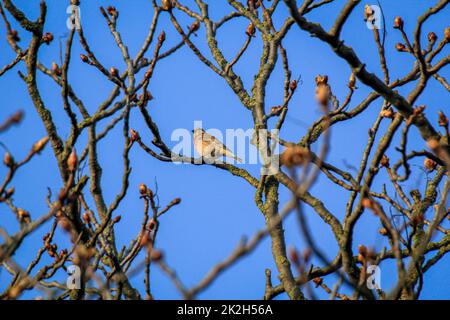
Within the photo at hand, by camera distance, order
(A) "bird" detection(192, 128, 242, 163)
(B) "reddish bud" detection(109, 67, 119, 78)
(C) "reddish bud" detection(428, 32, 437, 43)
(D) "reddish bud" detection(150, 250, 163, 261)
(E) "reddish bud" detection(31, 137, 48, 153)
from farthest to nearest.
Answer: (A) "bird" detection(192, 128, 242, 163) → (C) "reddish bud" detection(428, 32, 437, 43) → (B) "reddish bud" detection(109, 67, 119, 78) → (E) "reddish bud" detection(31, 137, 48, 153) → (D) "reddish bud" detection(150, 250, 163, 261)

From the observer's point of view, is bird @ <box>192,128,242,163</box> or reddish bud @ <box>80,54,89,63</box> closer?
reddish bud @ <box>80,54,89,63</box>

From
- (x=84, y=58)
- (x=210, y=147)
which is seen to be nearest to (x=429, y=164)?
(x=84, y=58)

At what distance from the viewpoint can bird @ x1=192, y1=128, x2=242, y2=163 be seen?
10961mm

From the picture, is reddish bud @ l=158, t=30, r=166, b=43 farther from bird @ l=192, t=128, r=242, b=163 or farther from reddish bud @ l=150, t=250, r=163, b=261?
bird @ l=192, t=128, r=242, b=163

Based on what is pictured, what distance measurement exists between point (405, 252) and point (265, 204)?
148 centimetres

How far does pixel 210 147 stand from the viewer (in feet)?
35.9

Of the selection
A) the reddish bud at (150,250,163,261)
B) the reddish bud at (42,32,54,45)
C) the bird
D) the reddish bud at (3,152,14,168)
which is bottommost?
the reddish bud at (150,250,163,261)

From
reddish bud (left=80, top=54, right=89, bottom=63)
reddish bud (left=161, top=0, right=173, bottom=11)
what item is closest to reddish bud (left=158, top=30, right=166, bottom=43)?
reddish bud (left=161, top=0, right=173, bottom=11)

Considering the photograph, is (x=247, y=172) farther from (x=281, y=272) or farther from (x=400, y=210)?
(x=400, y=210)

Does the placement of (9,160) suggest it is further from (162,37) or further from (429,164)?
(429,164)

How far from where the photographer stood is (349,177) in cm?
518

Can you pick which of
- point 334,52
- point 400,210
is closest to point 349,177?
point 400,210

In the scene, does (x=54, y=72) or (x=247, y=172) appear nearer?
(x=54, y=72)

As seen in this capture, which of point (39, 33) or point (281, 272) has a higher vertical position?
point (39, 33)
